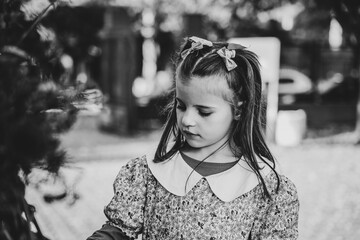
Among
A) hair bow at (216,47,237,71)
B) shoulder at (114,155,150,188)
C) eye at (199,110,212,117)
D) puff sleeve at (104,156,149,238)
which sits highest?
hair bow at (216,47,237,71)

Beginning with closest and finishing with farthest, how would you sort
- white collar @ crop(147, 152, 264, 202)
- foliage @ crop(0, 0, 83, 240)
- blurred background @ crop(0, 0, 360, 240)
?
1. foliage @ crop(0, 0, 83, 240)
2. blurred background @ crop(0, 0, 360, 240)
3. white collar @ crop(147, 152, 264, 202)

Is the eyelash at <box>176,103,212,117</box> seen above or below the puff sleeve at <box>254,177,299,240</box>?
above

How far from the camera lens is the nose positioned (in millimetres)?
1887

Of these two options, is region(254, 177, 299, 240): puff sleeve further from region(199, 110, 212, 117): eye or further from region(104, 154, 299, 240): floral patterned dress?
region(199, 110, 212, 117): eye

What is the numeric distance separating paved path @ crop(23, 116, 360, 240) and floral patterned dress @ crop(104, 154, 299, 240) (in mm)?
1007

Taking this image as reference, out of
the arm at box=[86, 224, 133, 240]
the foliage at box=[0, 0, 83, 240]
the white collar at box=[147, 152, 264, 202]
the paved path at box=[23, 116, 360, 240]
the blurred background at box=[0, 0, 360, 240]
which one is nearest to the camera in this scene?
the foliage at box=[0, 0, 83, 240]

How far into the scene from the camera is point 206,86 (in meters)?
1.92

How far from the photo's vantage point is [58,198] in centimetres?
165

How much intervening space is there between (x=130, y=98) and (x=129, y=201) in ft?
38.6

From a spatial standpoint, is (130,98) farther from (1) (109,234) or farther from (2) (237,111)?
(1) (109,234)

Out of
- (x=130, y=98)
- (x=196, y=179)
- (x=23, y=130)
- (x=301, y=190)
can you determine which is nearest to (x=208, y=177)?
(x=196, y=179)

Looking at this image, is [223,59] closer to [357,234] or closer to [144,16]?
[357,234]

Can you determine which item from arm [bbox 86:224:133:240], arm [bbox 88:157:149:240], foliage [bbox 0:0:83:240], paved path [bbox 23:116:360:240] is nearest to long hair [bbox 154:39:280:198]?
arm [bbox 88:157:149:240]

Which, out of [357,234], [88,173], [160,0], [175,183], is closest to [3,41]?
[175,183]
